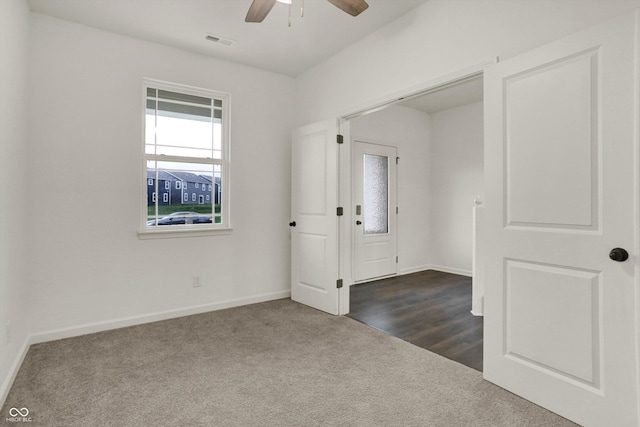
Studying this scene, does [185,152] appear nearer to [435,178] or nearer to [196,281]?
[196,281]

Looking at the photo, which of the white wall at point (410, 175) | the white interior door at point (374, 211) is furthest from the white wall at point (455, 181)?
the white interior door at point (374, 211)

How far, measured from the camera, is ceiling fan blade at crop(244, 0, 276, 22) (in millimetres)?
2166

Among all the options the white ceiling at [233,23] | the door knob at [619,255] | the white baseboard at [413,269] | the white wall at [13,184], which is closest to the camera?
the door knob at [619,255]

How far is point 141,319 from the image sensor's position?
333 centimetres

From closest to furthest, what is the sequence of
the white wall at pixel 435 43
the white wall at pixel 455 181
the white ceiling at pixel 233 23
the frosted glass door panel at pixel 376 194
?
the white wall at pixel 435 43
the white ceiling at pixel 233 23
the frosted glass door panel at pixel 376 194
the white wall at pixel 455 181

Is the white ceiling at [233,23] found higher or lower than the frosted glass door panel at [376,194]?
higher

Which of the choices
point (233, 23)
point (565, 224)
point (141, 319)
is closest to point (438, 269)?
point (565, 224)

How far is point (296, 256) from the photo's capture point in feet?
13.4

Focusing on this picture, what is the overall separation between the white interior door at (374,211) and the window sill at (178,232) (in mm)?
2116

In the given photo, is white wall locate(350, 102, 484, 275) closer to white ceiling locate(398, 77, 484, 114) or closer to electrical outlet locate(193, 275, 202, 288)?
white ceiling locate(398, 77, 484, 114)

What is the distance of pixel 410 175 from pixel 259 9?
13.6 feet

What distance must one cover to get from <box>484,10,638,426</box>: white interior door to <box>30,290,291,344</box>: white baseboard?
2.61 m

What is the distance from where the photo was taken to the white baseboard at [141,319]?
293 centimetres

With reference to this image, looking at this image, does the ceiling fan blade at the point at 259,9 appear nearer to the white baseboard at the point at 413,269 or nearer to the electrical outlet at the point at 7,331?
the electrical outlet at the point at 7,331
